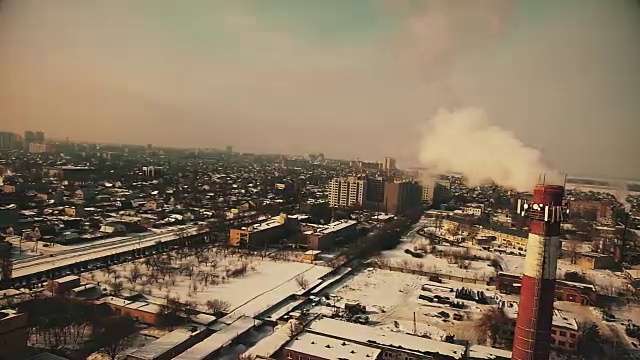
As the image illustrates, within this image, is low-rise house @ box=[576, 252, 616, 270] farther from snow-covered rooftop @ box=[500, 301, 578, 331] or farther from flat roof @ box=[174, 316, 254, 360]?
flat roof @ box=[174, 316, 254, 360]

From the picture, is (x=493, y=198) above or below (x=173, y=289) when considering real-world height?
A: above

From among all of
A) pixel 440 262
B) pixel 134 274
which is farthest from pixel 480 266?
pixel 134 274

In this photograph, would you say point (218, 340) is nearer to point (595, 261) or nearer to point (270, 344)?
point (270, 344)

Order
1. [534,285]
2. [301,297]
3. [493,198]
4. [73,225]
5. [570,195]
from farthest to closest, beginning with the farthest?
[493,198]
[570,195]
[73,225]
[301,297]
[534,285]

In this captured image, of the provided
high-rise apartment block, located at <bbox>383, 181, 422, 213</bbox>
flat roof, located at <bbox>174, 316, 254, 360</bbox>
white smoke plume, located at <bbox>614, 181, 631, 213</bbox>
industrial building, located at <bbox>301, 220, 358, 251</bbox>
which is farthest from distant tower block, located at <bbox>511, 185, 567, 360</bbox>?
high-rise apartment block, located at <bbox>383, 181, 422, 213</bbox>

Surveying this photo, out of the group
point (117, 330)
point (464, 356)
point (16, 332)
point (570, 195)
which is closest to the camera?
point (16, 332)

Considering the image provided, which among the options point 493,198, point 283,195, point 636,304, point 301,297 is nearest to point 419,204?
point 493,198

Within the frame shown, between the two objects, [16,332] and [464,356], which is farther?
[464,356]

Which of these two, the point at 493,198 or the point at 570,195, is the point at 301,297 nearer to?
the point at 570,195
